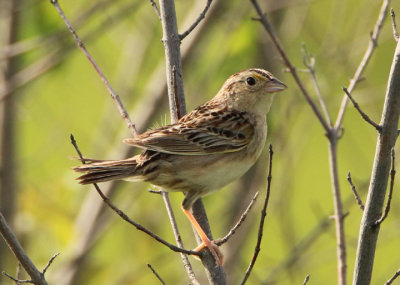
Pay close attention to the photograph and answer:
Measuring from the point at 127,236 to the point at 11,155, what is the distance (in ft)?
4.99

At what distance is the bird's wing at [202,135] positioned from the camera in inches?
178

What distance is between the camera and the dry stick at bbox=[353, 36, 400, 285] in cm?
321

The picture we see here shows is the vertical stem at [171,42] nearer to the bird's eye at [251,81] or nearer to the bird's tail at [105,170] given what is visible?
the bird's tail at [105,170]

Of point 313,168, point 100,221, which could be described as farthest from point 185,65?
point 313,168

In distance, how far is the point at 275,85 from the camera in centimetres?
511

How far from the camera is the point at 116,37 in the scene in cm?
911

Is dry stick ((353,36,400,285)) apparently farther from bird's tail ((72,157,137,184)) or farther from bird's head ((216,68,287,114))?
bird's head ((216,68,287,114))

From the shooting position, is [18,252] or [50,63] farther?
[50,63]

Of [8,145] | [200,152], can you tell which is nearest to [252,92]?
[200,152]

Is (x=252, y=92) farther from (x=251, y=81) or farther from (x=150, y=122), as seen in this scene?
(x=150, y=122)

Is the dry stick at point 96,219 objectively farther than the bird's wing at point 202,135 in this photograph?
Yes

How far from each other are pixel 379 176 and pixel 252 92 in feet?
6.58

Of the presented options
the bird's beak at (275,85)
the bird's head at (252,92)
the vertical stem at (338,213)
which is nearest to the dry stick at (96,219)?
the bird's head at (252,92)

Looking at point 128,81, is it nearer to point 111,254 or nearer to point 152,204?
point 152,204
